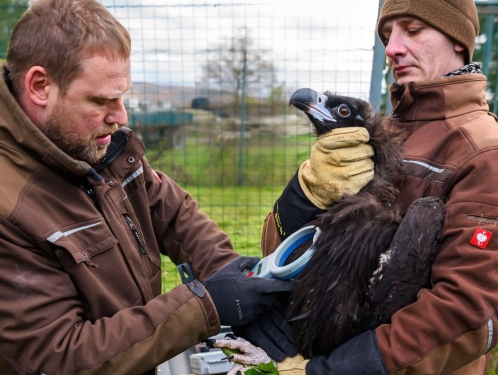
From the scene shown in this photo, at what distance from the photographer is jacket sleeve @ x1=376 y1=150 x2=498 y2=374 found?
1.90m

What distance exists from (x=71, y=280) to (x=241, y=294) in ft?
2.46

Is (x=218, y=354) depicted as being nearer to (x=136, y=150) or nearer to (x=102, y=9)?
(x=136, y=150)

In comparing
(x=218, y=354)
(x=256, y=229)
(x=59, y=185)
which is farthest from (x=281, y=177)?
(x=59, y=185)

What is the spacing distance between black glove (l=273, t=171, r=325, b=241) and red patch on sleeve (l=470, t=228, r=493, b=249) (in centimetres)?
73

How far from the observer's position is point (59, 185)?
2195 mm

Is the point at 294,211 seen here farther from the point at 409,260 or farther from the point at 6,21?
the point at 6,21

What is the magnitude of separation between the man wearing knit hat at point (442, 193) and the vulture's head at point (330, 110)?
0.64 feet

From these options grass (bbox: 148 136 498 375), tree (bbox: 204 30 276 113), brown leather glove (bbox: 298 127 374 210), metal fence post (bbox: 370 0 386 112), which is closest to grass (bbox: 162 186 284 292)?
grass (bbox: 148 136 498 375)

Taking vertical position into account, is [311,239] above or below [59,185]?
below

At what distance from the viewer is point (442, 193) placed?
2193mm

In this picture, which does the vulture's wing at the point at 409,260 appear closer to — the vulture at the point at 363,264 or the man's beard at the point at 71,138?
the vulture at the point at 363,264

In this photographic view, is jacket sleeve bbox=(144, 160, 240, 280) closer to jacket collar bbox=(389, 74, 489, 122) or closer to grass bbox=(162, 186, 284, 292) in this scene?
jacket collar bbox=(389, 74, 489, 122)

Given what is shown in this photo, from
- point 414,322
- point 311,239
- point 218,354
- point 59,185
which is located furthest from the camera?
point 218,354

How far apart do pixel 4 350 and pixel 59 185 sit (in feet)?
2.35
